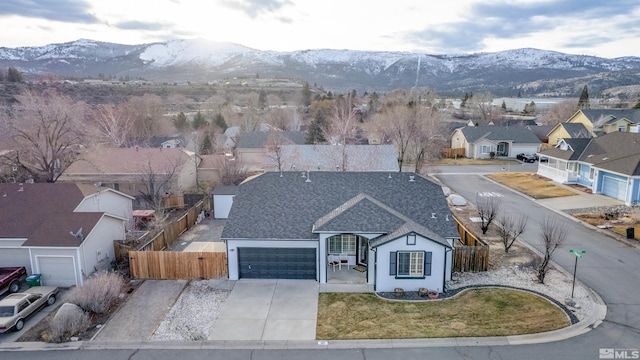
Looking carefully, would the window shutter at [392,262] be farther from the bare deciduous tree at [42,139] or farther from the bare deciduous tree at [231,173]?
the bare deciduous tree at [42,139]

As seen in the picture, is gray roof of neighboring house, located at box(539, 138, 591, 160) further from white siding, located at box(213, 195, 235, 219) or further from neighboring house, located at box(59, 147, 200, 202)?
neighboring house, located at box(59, 147, 200, 202)

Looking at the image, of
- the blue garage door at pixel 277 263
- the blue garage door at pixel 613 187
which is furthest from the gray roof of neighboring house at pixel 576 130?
the blue garage door at pixel 277 263

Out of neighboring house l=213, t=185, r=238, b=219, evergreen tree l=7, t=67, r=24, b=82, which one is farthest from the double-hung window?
evergreen tree l=7, t=67, r=24, b=82

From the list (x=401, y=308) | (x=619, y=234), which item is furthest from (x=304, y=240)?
(x=619, y=234)

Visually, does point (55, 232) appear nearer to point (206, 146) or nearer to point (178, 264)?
point (178, 264)

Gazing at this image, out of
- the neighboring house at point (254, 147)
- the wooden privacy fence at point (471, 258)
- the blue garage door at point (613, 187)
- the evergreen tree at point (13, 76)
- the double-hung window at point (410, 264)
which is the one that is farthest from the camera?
the evergreen tree at point (13, 76)

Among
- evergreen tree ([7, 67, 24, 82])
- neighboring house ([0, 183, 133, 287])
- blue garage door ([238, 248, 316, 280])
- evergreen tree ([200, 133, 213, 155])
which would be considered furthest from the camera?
evergreen tree ([7, 67, 24, 82])
